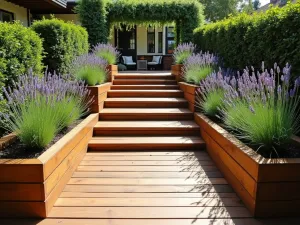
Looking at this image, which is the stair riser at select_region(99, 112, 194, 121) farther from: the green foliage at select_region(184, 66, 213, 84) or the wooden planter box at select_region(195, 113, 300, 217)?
the wooden planter box at select_region(195, 113, 300, 217)

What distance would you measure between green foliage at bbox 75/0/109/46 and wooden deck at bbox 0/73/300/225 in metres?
3.75

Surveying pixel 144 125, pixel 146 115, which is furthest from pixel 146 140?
pixel 146 115

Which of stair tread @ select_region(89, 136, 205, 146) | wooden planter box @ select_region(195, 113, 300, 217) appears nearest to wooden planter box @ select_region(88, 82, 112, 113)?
stair tread @ select_region(89, 136, 205, 146)

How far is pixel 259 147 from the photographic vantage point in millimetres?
2059

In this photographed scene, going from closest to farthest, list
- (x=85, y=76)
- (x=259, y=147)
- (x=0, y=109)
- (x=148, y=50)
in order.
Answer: (x=259, y=147) < (x=0, y=109) < (x=85, y=76) < (x=148, y=50)

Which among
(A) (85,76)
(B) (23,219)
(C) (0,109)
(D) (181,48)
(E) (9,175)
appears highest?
(D) (181,48)

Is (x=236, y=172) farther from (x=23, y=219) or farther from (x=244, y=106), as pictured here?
(x=23, y=219)

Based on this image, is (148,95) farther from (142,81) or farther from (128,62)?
(128,62)

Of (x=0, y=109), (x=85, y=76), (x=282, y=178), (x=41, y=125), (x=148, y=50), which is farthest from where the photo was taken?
(x=148, y=50)

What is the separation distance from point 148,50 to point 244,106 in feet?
40.9

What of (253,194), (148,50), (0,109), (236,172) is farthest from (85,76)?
(148,50)

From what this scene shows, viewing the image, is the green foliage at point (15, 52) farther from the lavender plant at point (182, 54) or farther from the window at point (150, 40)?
the window at point (150, 40)

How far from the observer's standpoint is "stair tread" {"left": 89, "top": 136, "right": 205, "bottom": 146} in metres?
3.41

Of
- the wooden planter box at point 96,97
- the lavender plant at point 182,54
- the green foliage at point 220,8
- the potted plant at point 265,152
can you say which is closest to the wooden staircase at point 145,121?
the wooden planter box at point 96,97
